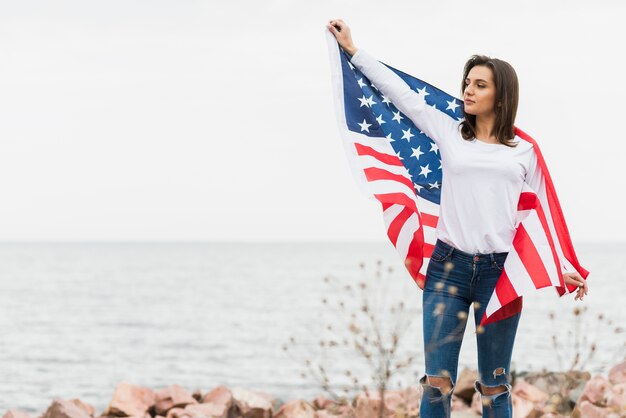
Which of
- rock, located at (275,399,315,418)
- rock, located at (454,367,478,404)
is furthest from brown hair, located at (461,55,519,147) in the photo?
rock, located at (454,367,478,404)

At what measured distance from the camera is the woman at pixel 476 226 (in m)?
4.06

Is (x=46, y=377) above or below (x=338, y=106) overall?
below

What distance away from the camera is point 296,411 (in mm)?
7895

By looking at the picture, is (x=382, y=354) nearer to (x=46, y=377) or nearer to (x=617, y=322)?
(x=46, y=377)

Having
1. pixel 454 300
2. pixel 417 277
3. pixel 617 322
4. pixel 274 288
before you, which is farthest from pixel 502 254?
pixel 274 288

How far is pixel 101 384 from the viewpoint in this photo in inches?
595

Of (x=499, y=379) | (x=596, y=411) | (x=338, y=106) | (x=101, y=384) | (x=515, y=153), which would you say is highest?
(x=338, y=106)

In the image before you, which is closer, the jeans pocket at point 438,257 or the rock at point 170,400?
the jeans pocket at point 438,257

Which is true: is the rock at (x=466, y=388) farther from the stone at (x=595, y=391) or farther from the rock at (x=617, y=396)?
the rock at (x=617, y=396)

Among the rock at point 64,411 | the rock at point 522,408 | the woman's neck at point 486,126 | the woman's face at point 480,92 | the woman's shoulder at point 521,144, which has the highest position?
the woman's face at point 480,92

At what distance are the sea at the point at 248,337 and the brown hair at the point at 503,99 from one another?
2.98ft

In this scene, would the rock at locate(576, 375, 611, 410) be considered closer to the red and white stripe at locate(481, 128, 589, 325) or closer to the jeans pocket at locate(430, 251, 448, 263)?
the red and white stripe at locate(481, 128, 589, 325)

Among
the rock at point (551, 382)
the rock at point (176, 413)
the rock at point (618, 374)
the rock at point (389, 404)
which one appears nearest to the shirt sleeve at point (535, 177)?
the rock at point (389, 404)

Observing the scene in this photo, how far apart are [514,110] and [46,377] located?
43.3ft
